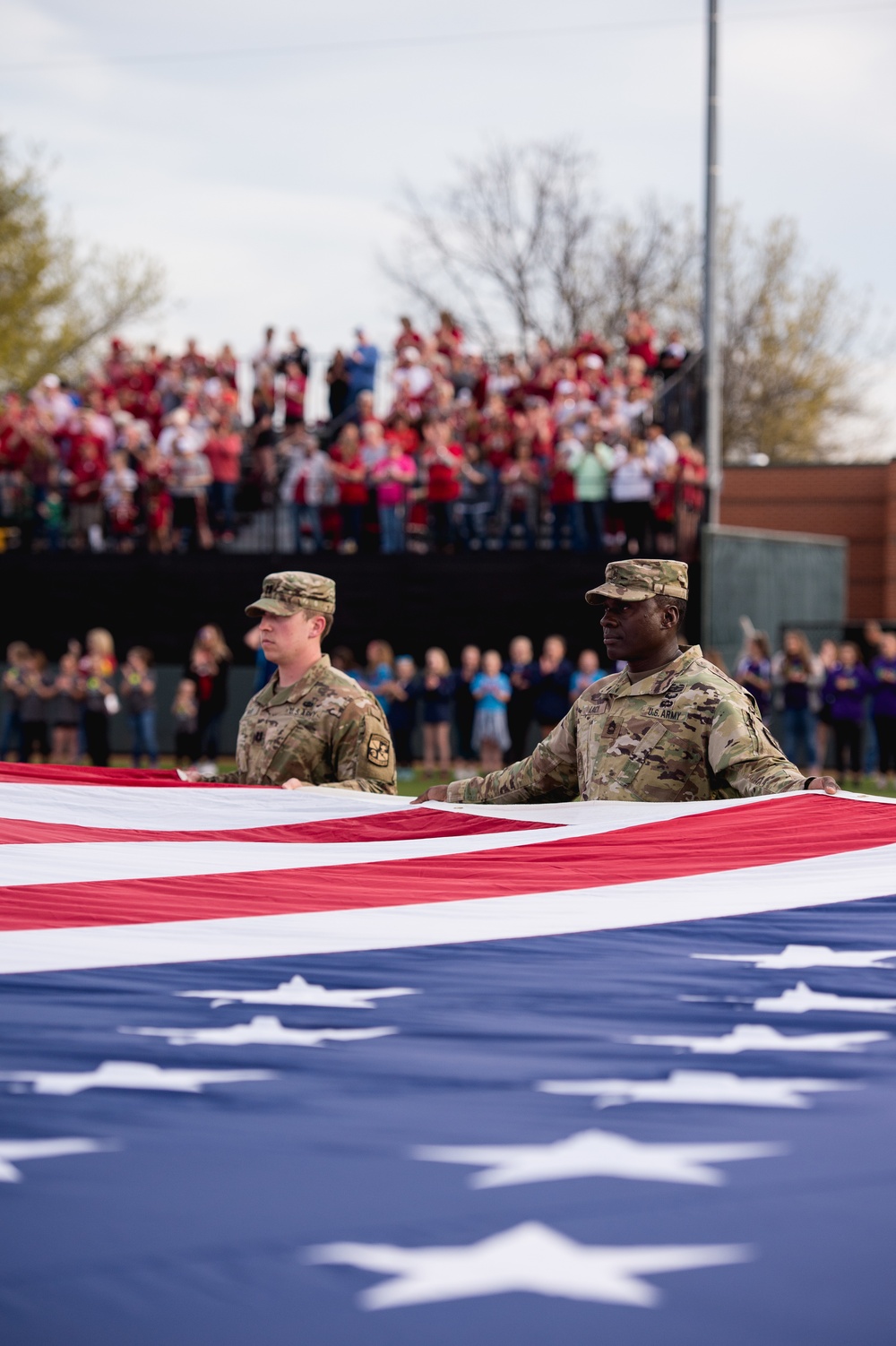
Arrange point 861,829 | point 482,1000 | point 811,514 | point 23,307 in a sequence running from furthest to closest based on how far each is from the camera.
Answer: point 23,307 < point 811,514 < point 861,829 < point 482,1000

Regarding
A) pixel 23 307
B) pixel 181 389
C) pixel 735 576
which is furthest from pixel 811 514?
pixel 23 307

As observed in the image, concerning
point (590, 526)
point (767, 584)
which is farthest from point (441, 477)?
point (767, 584)

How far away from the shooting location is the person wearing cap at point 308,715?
5.38 metres

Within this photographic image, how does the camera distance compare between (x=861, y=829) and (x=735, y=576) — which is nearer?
(x=861, y=829)

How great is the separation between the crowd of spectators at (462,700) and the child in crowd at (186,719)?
14 mm

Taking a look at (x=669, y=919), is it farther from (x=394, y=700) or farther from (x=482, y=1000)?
(x=394, y=700)

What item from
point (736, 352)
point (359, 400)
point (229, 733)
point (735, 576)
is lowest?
point (229, 733)

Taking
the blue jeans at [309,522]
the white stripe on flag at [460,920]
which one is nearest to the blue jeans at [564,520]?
the blue jeans at [309,522]

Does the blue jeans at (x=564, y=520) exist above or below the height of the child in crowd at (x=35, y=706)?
above

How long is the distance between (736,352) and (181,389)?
69.1 ft

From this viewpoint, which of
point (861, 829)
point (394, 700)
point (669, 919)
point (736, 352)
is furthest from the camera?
point (736, 352)

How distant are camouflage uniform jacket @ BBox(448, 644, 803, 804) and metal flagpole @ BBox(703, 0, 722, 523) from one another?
13.3 m

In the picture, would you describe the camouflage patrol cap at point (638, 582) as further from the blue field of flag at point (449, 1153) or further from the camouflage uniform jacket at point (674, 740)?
the blue field of flag at point (449, 1153)

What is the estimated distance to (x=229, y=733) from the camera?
19.6 metres
